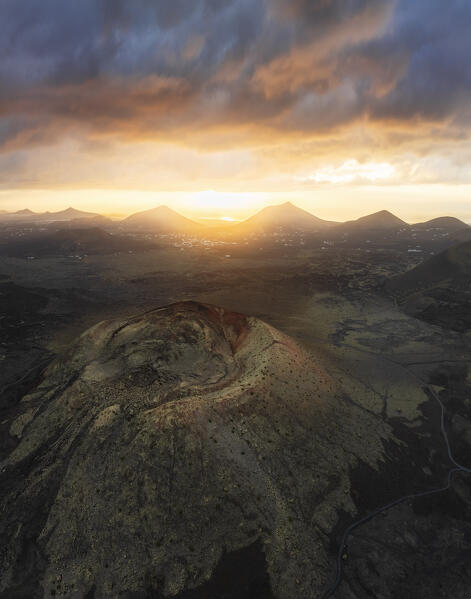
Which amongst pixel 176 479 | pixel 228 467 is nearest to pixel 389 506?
pixel 228 467

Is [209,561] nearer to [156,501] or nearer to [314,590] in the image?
[156,501]

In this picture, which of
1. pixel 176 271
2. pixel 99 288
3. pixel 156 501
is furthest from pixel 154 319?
pixel 176 271

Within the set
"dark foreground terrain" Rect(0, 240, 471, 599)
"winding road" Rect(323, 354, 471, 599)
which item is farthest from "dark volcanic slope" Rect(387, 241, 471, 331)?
"winding road" Rect(323, 354, 471, 599)

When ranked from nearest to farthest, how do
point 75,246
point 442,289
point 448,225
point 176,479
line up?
point 176,479 < point 442,289 < point 75,246 < point 448,225

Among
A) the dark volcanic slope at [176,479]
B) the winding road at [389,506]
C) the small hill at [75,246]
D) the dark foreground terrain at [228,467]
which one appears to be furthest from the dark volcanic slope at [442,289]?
the small hill at [75,246]

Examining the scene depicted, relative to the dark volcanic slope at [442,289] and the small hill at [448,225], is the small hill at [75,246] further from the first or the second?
the small hill at [448,225]

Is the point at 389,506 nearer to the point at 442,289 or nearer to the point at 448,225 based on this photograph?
the point at 442,289
